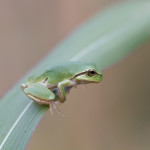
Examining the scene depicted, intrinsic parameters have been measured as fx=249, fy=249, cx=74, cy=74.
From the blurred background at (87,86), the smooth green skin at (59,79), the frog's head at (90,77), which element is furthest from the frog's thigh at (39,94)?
the blurred background at (87,86)

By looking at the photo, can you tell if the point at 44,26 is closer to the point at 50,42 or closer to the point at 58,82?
the point at 50,42

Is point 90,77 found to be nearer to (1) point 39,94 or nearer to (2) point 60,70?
(2) point 60,70

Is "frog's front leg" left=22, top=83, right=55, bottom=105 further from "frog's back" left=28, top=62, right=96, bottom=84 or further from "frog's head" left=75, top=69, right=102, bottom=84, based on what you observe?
"frog's head" left=75, top=69, right=102, bottom=84

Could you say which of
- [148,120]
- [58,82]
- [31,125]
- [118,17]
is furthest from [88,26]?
[148,120]

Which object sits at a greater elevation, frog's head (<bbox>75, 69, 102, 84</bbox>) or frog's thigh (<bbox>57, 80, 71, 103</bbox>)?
frog's thigh (<bbox>57, 80, 71, 103</bbox>)

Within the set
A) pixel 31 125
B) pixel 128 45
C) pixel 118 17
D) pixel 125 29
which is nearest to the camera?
pixel 31 125

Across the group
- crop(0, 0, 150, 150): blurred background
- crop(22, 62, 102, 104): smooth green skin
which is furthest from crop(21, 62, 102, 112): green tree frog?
crop(0, 0, 150, 150): blurred background
